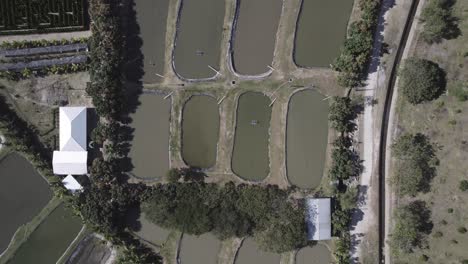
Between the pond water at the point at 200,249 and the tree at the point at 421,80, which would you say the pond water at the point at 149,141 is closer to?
the pond water at the point at 200,249

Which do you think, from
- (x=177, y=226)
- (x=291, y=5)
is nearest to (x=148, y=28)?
(x=291, y=5)

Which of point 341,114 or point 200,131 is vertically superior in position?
point 341,114

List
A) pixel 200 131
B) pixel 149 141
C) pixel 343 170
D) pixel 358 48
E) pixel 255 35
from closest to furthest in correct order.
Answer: pixel 358 48 < pixel 343 170 < pixel 255 35 < pixel 200 131 < pixel 149 141

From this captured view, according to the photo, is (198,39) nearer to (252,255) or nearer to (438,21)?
(252,255)

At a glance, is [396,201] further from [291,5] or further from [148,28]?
[148,28]

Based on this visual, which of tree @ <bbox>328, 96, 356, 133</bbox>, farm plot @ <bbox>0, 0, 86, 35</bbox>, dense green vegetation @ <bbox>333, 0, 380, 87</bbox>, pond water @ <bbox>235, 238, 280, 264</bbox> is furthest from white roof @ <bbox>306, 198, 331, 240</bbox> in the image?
farm plot @ <bbox>0, 0, 86, 35</bbox>

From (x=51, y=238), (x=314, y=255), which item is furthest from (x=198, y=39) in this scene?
(x=51, y=238)
